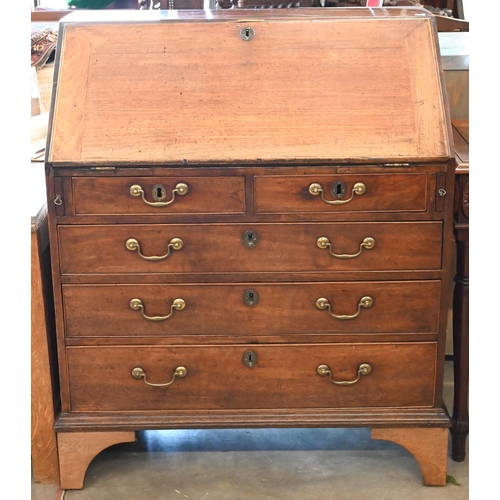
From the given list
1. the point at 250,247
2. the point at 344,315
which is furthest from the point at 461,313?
the point at 250,247

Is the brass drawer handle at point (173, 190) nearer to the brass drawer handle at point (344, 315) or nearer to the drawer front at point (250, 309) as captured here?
the drawer front at point (250, 309)

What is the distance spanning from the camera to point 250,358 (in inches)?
89.0

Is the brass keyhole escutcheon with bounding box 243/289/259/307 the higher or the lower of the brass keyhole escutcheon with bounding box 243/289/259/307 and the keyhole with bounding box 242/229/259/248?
the lower

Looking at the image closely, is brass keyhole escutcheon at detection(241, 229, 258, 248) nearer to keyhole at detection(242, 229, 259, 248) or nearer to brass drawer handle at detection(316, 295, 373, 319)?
keyhole at detection(242, 229, 259, 248)

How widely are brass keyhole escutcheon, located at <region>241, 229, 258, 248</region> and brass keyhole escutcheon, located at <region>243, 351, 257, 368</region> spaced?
324 millimetres

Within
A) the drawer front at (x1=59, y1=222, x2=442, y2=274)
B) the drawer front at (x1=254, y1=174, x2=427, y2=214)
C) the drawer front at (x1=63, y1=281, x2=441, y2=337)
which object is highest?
the drawer front at (x1=254, y1=174, x2=427, y2=214)

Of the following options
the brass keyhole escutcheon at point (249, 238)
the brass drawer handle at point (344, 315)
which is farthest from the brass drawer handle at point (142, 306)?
the brass drawer handle at point (344, 315)

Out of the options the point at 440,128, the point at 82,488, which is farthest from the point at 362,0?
the point at 82,488

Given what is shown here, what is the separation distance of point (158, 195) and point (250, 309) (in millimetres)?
409

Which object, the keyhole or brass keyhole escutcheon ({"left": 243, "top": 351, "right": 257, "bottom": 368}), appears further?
brass keyhole escutcheon ({"left": 243, "top": 351, "right": 257, "bottom": 368})

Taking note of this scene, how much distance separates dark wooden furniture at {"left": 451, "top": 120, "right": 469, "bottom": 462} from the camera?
2205 mm

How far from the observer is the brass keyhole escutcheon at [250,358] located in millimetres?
2259

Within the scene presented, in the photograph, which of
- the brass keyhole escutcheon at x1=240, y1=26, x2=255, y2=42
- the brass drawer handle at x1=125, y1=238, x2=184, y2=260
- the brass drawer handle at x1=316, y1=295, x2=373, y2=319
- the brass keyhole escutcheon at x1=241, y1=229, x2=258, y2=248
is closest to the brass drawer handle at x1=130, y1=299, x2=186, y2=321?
the brass drawer handle at x1=125, y1=238, x2=184, y2=260

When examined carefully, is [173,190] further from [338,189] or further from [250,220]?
[338,189]
